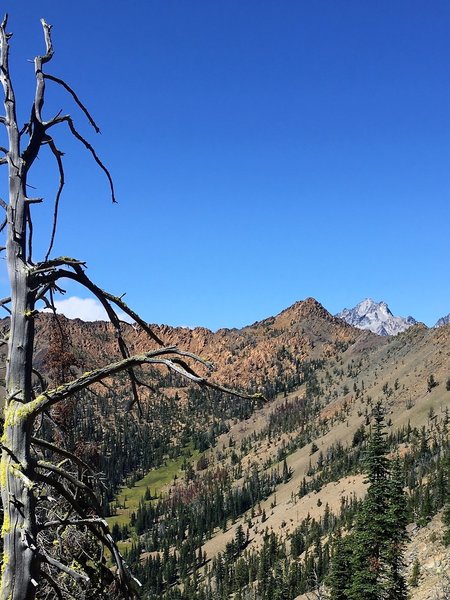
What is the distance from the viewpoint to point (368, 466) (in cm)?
3112

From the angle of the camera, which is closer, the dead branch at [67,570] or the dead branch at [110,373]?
the dead branch at [67,570]

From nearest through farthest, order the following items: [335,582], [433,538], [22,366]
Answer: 1. [22,366]
2. [335,582]
3. [433,538]

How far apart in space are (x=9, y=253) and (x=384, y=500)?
102 feet

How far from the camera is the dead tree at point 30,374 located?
10.6ft

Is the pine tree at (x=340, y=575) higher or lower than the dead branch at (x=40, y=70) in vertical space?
lower

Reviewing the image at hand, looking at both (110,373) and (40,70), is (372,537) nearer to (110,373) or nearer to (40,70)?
(110,373)

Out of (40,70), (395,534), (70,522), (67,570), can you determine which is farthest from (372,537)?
(40,70)

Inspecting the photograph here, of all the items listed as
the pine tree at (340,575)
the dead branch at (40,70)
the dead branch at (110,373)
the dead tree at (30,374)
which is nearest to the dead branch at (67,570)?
the dead tree at (30,374)

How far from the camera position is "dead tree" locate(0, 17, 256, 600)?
3.22 meters

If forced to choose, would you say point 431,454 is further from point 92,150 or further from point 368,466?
point 92,150

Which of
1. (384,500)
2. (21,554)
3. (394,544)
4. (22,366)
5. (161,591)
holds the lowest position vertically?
(161,591)

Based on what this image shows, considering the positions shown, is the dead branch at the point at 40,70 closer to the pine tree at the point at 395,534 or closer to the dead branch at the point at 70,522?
the dead branch at the point at 70,522

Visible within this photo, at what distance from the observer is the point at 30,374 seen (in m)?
3.68

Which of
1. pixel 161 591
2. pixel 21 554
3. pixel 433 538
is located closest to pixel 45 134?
pixel 21 554
